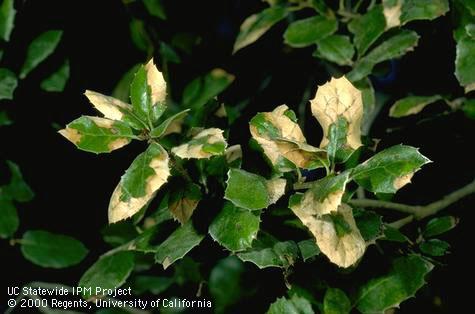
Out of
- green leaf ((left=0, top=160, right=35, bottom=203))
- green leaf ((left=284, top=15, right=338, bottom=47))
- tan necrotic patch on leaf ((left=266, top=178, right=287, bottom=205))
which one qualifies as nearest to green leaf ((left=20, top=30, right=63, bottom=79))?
green leaf ((left=0, top=160, right=35, bottom=203))

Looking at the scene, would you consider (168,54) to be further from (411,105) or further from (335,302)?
(335,302)

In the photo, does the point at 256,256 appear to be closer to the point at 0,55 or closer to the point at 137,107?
the point at 137,107

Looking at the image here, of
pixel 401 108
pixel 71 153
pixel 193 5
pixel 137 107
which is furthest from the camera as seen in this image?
pixel 193 5

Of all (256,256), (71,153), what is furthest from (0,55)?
(256,256)

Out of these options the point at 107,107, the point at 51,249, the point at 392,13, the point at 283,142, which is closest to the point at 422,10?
the point at 392,13

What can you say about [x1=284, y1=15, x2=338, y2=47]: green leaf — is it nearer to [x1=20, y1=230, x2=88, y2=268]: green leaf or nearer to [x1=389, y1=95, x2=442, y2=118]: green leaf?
[x1=389, y1=95, x2=442, y2=118]: green leaf

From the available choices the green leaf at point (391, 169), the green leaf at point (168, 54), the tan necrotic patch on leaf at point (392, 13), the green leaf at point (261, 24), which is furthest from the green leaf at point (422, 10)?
the green leaf at point (168, 54)
